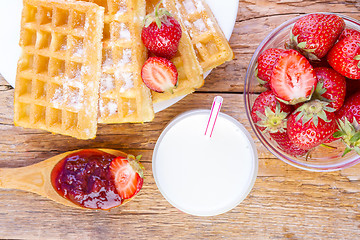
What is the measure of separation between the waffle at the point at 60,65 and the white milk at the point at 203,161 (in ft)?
1.08

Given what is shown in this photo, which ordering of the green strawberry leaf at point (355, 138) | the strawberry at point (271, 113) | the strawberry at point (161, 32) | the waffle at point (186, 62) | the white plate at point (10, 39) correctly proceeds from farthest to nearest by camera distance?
the white plate at point (10, 39), the waffle at point (186, 62), the strawberry at point (161, 32), the strawberry at point (271, 113), the green strawberry leaf at point (355, 138)

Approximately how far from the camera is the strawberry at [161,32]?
1208 mm

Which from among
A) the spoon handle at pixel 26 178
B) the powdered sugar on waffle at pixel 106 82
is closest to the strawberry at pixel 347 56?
the powdered sugar on waffle at pixel 106 82

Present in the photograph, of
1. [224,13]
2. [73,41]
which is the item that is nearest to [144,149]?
[73,41]

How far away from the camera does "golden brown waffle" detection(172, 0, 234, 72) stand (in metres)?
1.33

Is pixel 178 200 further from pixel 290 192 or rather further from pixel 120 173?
pixel 290 192

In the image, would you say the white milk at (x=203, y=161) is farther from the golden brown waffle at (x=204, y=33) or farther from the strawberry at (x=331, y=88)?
the strawberry at (x=331, y=88)

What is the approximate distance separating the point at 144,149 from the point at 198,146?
0.30m

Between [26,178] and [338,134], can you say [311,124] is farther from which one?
[26,178]

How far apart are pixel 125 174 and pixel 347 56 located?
947mm

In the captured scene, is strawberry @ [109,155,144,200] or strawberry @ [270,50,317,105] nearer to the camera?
strawberry @ [270,50,317,105]

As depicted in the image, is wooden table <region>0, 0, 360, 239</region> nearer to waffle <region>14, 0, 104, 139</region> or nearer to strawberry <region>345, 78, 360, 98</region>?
waffle <region>14, 0, 104, 139</region>

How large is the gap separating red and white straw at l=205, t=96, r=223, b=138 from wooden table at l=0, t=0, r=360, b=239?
21cm

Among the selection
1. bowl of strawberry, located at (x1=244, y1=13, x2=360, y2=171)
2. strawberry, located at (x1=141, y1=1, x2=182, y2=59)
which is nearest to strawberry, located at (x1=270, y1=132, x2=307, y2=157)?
bowl of strawberry, located at (x1=244, y1=13, x2=360, y2=171)
